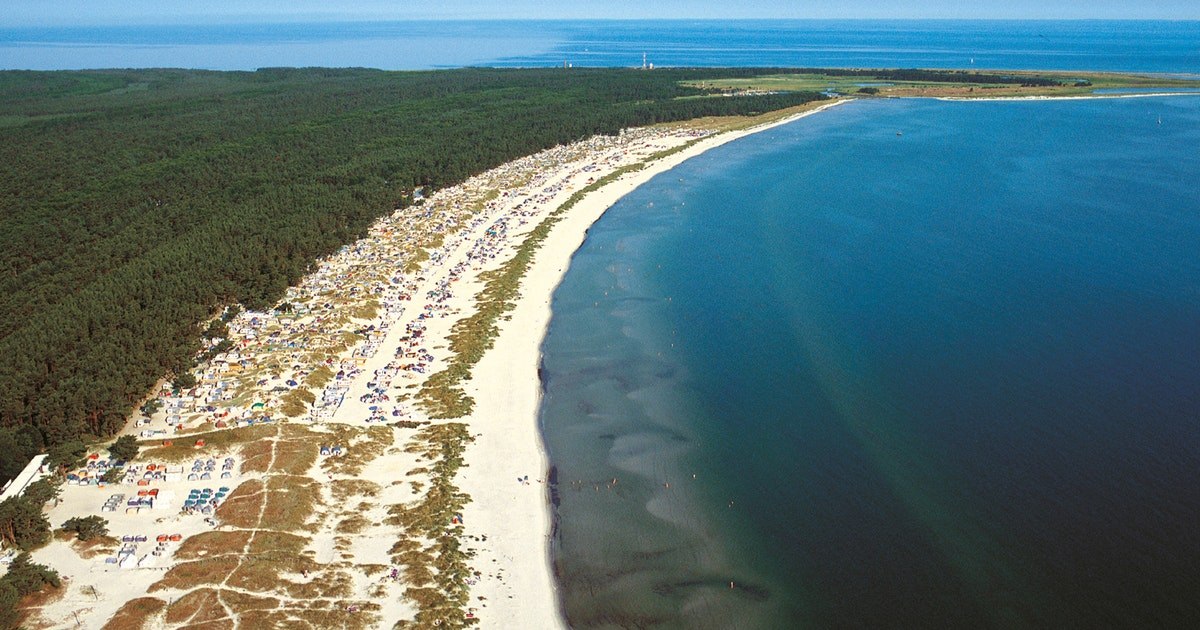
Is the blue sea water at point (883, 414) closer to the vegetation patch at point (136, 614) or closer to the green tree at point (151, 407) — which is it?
the vegetation patch at point (136, 614)

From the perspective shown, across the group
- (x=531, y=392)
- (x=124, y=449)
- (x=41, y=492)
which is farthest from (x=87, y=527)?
(x=531, y=392)

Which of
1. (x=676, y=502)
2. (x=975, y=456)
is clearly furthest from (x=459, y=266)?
(x=975, y=456)

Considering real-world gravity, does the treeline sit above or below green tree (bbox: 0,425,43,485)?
above

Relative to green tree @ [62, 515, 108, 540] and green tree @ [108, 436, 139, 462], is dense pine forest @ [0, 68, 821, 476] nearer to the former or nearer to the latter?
green tree @ [108, 436, 139, 462]

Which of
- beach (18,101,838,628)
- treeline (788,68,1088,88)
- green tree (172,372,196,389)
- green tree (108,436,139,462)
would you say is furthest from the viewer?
treeline (788,68,1088,88)

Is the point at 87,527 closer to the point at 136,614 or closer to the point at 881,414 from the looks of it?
the point at 136,614

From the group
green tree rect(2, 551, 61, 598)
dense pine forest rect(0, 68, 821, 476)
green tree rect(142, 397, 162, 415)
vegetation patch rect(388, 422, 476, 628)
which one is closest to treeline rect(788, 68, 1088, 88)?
dense pine forest rect(0, 68, 821, 476)
